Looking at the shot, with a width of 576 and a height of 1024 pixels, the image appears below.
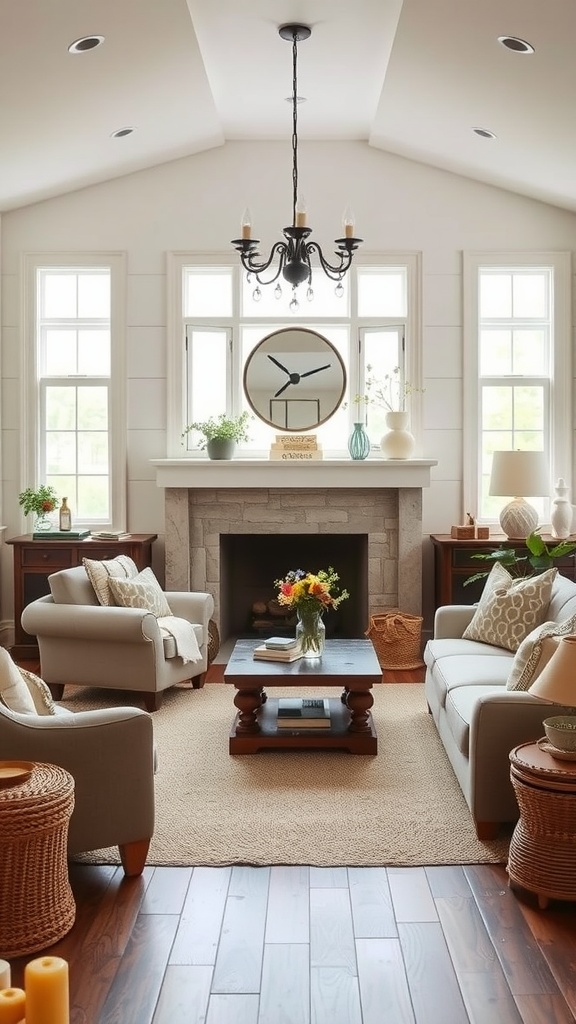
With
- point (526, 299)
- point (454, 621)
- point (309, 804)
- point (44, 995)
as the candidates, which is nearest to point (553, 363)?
point (526, 299)

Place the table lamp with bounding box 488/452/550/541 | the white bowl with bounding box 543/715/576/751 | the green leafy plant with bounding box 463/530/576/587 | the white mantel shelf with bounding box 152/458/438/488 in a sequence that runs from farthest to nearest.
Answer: the white mantel shelf with bounding box 152/458/438/488 → the table lamp with bounding box 488/452/550/541 → the green leafy plant with bounding box 463/530/576/587 → the white bowl with bounding box 543/715/576/751

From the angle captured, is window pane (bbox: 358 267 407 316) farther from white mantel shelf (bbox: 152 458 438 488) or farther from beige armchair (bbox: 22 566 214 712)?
beige armchair (bbox: 22 566 214 712)

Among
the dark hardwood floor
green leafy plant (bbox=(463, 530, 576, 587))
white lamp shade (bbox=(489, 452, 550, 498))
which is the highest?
Result: white lamp shade (bbox=(489, 452, 550, 498))

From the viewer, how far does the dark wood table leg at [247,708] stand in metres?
4.72

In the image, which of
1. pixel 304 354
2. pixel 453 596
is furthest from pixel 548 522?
pixel 304 354

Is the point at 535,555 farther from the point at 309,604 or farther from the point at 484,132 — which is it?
the point at 484,132

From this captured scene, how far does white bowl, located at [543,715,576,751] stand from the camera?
3.21m

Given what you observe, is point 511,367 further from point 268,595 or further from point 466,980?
point 466,980

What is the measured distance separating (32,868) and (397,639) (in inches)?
159

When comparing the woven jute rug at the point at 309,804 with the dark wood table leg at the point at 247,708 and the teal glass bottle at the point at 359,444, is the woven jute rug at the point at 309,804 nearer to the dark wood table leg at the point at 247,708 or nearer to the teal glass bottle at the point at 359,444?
the dark wood table leg at the point at 247,708

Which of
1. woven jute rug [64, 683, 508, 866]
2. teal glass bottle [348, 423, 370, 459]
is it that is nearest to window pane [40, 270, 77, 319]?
teal glass bottle [348, 423, 370, 459]

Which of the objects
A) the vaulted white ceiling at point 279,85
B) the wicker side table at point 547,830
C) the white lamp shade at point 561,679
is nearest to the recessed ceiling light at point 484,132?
the vaulted white ceiling at point 279,85

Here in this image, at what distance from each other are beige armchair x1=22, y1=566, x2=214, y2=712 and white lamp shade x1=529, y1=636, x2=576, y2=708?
8.66 feet

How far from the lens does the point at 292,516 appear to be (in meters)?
6.99
